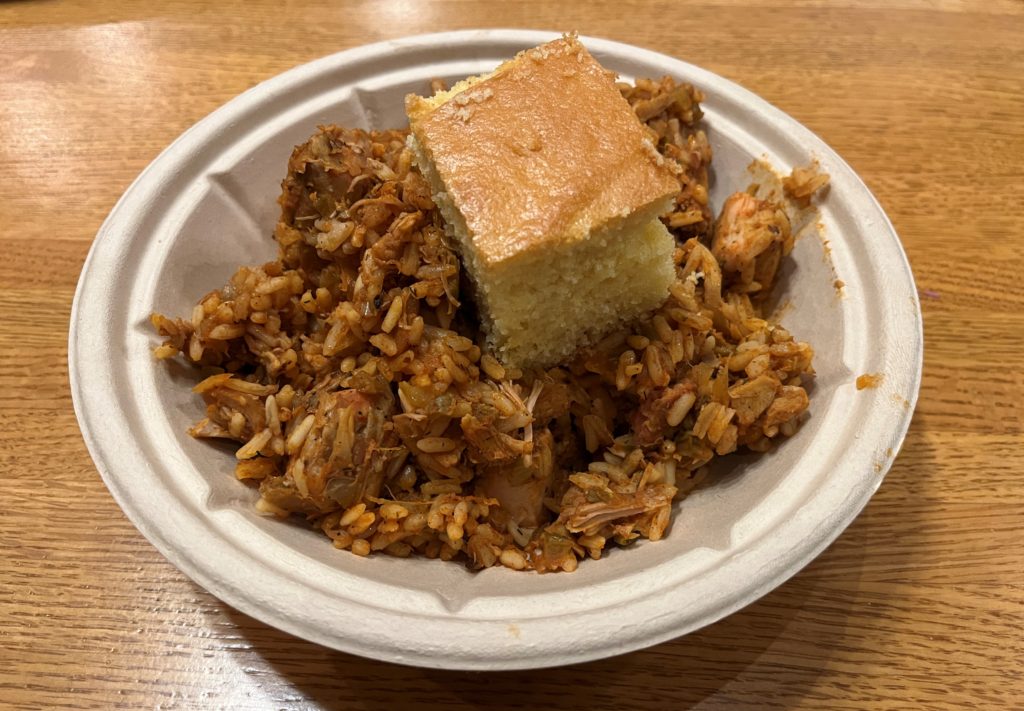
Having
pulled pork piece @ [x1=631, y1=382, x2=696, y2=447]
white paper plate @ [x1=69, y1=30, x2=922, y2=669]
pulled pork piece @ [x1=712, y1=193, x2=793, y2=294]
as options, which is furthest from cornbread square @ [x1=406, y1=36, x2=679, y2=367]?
white paper plate @ [x1=69, y1=30, x2=922, y2=669]

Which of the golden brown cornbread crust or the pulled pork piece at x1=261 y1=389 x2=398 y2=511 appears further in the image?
the pulled pork piece at x1=261 y1=389 x2=398 y2=511

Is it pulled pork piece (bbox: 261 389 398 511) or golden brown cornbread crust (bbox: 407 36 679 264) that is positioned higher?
golden brown cornbread crust (bbox: 407 36 679 264)

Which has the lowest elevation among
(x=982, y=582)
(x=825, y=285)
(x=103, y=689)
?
(x=103, y=689)

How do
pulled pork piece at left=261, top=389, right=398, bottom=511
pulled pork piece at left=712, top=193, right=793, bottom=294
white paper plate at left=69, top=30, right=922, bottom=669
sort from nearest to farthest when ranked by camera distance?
white paper plate at left=69, top=30, right=922, bottom=669 → pulled pork piece at left=261, top=389, right=398, bottom=511 → pulled pork piece at left=712, top=193, right=793, bottom=294

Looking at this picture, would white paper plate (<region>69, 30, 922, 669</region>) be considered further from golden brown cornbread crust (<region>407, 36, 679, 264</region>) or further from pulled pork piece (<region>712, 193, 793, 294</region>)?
golden brown cornbread crust (<region>407, 36, 679, 264</region>)

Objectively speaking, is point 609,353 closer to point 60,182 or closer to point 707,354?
point 707,354

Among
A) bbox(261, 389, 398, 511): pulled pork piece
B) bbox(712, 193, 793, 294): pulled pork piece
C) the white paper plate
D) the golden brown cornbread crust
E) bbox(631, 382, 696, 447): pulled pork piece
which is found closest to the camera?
the white paper plate

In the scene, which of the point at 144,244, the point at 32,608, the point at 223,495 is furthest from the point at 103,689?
the point at 144,244
